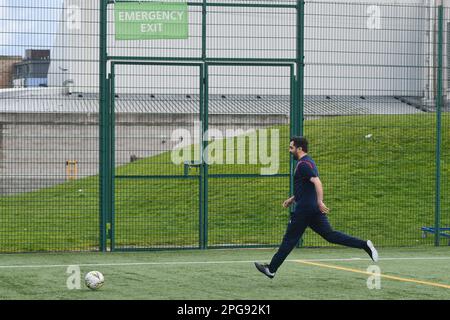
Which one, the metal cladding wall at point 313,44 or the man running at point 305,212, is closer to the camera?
the man running at point 305,212

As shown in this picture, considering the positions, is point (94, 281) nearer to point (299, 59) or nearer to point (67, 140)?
point (67, 140)

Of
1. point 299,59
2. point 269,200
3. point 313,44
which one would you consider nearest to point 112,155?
point 299,59

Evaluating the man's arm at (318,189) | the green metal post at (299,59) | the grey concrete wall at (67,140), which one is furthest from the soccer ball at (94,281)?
the green metal post at (299,59)

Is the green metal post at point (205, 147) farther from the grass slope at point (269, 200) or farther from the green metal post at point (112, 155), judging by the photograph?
the green metal post at point (112, 155)

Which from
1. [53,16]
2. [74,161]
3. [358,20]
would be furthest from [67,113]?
[358,20]

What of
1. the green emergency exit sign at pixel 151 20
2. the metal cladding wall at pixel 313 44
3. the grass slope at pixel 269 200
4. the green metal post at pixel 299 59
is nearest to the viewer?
the metal cladding wall at pixel 313 44

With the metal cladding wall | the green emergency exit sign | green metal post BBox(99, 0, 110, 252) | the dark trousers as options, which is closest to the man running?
the dark trousers

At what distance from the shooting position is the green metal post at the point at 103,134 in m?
16.5

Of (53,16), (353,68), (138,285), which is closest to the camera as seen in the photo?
(138,285)

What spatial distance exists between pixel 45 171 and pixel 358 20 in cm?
607

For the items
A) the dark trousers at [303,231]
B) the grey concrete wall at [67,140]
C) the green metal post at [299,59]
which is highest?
the green metal post at [299,59]

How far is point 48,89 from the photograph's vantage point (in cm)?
1648

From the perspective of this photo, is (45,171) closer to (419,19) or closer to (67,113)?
(67,113)

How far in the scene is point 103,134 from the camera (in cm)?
1655
